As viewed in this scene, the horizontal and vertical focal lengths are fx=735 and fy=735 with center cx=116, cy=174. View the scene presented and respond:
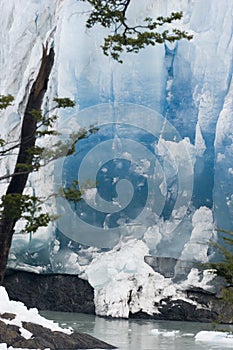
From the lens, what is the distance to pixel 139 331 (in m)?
13.8

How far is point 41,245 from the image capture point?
18.8 m

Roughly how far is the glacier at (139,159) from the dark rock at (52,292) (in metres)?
0.56

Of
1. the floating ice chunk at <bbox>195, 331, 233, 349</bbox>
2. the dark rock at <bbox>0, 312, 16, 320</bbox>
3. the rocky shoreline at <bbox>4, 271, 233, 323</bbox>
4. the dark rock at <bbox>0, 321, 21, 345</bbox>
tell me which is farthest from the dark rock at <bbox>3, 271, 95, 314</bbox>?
the dark rock at <bbox>0, 321, 21, 345</bbox>

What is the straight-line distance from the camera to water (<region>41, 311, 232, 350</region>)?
36.0 ft

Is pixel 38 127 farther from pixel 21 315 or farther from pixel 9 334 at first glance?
pixel 21 315

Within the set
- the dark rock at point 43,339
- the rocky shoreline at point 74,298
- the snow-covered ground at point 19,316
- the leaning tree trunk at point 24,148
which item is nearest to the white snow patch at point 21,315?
the snow-covered ground at point 19,316

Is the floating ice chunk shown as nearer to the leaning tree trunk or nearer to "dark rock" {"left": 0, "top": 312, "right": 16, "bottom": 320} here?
"dark rock" {"left": 0, "top": 312, "right": 16, "bottom": 320}

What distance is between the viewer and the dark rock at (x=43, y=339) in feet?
28.8

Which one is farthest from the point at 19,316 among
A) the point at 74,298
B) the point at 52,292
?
the point at 52,292

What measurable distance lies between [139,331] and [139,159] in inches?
236

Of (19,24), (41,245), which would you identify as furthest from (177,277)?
(19,24)

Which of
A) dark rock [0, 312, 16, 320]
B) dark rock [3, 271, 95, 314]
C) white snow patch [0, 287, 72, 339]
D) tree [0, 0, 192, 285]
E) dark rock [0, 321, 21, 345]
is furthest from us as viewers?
dark rock [3, 271, 95, 314]

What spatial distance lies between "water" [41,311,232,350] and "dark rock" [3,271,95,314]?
2.29ft

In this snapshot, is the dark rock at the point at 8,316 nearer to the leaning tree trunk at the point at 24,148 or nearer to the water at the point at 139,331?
the leaning tree trunk at the point at 24,148
